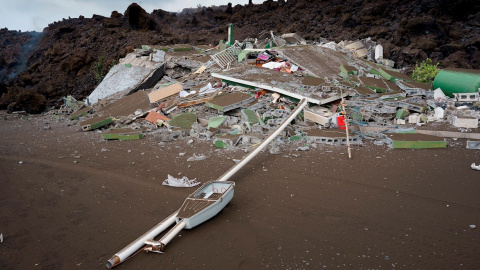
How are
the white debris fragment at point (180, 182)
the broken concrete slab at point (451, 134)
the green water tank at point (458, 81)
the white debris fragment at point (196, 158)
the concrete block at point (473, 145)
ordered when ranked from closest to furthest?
the white debris fragment at point (180, 182) < the concrete block at point (473, 145) < the white debris fragment at point (196, 158) < the broken concrete slab at point (451, 134) < the green water tank at point (458, 81)

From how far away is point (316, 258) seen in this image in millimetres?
3172

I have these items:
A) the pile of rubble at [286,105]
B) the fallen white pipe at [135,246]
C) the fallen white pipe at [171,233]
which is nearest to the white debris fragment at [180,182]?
the fallen white pipe at [135,246]

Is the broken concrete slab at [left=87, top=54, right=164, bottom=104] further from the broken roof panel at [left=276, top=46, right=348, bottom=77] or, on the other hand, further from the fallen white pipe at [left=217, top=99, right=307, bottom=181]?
the fallen white pipe at [left=217, top=99, right=307, bottom=181]

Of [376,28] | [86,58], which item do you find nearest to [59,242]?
[86,58]

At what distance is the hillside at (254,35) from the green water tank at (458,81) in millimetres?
4706

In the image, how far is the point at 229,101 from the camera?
7.38 metres

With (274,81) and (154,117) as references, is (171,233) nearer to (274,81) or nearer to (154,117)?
(154,117)

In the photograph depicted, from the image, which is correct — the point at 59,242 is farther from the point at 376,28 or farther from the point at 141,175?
the point at 376,28

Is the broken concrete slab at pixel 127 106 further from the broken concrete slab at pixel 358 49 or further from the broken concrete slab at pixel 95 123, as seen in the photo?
the broken concrete slab at pixel 358 49

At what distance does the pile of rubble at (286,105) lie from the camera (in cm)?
618

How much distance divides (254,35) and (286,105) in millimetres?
17047

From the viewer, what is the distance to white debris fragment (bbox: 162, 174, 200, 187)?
4668mm

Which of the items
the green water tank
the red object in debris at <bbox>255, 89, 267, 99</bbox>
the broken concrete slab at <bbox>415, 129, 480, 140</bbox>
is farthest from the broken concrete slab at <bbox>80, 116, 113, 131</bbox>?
the green water tank

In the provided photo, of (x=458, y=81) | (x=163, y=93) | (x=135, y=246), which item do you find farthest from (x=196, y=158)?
(x=458, y=81)
